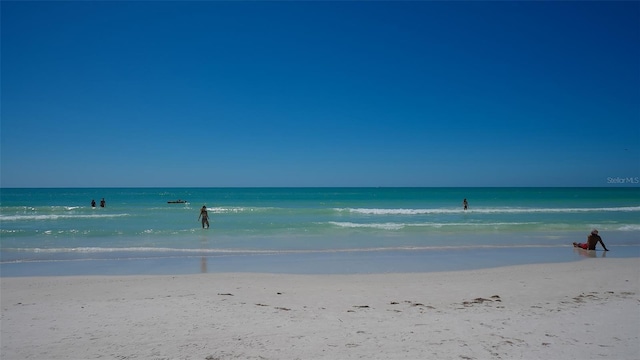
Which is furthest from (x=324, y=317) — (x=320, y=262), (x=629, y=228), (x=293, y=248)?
(x=629, y=228)

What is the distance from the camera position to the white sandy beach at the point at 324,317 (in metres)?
5.10

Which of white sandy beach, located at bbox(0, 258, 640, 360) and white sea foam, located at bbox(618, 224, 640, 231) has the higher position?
white sandy beach, located at bbox(0, 258, 640, 360)

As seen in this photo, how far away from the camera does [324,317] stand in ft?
21.2

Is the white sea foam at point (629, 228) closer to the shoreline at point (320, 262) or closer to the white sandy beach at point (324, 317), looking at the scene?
the shoreline at point (320, 262)

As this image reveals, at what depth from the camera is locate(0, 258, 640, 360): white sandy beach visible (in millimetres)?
5102

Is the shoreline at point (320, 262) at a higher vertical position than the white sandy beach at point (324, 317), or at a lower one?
lower

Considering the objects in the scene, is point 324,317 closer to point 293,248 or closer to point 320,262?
point 320,262

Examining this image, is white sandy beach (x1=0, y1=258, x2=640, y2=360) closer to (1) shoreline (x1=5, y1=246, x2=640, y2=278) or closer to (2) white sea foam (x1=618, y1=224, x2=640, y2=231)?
(1) shoreline (x1=5, y1=246, x2=640, y2=278)

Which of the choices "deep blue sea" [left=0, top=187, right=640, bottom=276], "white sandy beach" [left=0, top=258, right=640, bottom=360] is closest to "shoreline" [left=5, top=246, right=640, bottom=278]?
"deep blue sea" [left=0, top=187, right=640, bottom=276]

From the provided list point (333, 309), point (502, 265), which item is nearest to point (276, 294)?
point (333, 309)

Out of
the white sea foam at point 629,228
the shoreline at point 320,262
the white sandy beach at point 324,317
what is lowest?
the shoreline at point 320,262

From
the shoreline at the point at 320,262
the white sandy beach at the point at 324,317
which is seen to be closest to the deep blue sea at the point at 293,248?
the shoreline at the point at 320,262

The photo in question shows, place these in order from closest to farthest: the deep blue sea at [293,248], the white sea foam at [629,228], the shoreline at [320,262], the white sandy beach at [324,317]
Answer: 1. the white sandy beach at [324,317]
2. the shoreline at [320,262]
3. the deep blue sea at [293,248]
4. the white sea foam at [629,228]

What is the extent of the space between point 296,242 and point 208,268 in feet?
19.8
